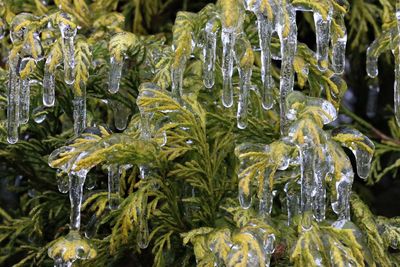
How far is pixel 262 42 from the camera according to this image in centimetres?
208

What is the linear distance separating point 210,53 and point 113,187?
1.76 ft

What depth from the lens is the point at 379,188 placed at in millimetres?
3674

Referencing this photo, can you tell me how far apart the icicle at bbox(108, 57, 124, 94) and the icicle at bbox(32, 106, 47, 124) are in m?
0.32

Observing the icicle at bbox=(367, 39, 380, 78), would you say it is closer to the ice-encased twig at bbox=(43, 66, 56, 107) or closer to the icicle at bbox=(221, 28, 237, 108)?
the icicle at bbox=(221, 28, 237, 108)

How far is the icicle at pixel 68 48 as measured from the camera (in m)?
2.22

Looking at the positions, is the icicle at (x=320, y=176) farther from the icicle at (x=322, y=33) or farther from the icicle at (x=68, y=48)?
the icicle at (x=68, y=48)

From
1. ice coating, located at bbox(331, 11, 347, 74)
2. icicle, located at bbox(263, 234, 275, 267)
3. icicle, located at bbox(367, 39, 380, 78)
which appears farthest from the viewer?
icicle, located at bbox(367, 39, 380, 78)

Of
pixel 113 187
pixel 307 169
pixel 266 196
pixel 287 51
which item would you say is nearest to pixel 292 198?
pixel 266 196

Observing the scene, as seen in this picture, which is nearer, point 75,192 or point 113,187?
point 75,192

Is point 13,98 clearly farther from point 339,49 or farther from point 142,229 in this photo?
point 339,49

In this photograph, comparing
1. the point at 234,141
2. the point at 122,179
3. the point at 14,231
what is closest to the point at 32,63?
the point at 122,179

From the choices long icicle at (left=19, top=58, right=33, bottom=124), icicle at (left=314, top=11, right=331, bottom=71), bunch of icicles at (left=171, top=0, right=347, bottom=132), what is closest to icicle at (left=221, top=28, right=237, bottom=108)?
bunch of icicles at (left=171, top=0, right=347, bottom=132)

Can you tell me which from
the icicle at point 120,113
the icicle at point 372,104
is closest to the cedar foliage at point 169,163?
the icicle at point 120,113

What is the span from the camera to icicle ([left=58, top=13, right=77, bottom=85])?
2.22 meters
